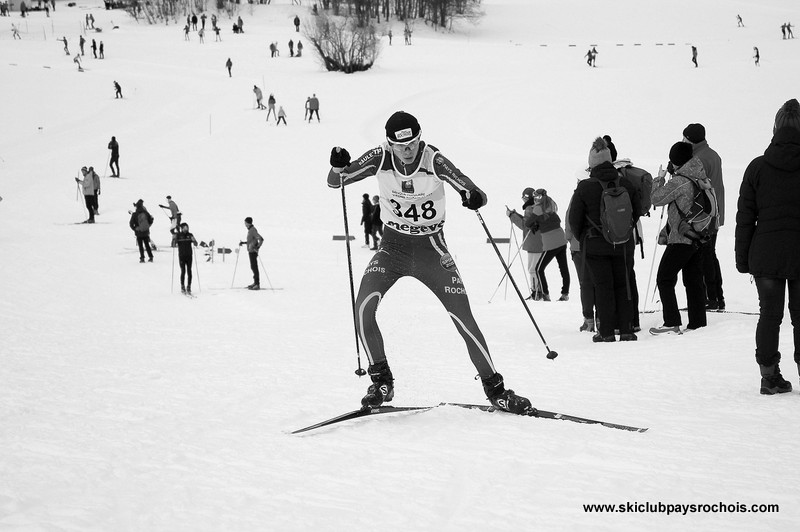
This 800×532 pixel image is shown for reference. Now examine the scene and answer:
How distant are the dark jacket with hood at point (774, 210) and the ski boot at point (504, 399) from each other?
177cm

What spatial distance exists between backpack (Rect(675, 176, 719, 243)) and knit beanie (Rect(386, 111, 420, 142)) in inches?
139

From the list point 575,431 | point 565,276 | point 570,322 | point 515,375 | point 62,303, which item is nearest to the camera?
point 575,431

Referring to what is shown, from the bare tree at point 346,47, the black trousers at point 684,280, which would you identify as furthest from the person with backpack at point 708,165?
the bare tree at point 346,47

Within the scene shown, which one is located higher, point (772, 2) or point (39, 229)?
point (772, 2)

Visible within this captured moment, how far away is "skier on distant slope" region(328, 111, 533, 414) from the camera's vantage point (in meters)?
5.00

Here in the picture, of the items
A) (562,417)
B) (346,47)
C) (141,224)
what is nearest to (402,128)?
(562,417)

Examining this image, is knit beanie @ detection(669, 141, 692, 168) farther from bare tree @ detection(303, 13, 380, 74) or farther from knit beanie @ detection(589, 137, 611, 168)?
bare tree @ detection(303, 13, 380, 74)

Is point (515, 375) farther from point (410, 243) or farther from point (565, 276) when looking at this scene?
point (565, 276)

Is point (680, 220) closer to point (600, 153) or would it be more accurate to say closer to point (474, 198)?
point (600, 153)

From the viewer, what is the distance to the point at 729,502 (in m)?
Result: 3.33

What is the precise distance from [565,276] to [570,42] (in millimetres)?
54111

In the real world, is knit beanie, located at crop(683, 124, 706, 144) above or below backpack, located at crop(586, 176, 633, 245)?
above

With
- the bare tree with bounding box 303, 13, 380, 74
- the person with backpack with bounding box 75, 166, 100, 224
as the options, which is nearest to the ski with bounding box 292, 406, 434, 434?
the person with backpack with bounding box 75, 166, 100, 224

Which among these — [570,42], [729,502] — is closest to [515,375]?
[729,502]
